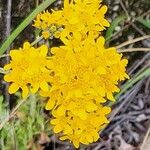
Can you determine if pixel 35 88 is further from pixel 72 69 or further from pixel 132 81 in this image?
pixel 132 81

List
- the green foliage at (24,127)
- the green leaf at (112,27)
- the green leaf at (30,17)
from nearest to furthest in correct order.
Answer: the green leaf at (30,17) → the green foliage at (24,127) → the green leaf at (112,27)

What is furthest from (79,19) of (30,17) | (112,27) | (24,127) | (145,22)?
(145,22)

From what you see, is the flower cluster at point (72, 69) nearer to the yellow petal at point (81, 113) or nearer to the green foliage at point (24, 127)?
the yellow petal at point (81, 113)

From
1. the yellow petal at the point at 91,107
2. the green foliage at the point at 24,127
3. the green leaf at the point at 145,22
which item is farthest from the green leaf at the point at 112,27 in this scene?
the yellow petal at the point at 91,107

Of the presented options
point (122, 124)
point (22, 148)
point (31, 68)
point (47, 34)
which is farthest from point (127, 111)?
point (31, 68)

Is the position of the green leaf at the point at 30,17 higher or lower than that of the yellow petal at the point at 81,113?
higher

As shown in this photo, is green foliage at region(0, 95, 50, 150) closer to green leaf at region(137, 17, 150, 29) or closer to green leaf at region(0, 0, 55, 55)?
green leaf at region(0, 0, 55, 55)

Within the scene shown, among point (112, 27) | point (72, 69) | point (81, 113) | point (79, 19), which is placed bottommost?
point (81, 113)
